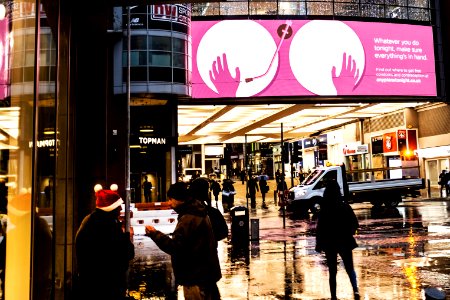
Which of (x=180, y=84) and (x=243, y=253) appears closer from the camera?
(x=243, y=253)

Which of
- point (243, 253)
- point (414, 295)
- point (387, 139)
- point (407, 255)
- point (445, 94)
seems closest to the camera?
point (414, 295)

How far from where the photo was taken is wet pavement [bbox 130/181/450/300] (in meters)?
8.80

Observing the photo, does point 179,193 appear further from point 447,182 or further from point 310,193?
point 447,182

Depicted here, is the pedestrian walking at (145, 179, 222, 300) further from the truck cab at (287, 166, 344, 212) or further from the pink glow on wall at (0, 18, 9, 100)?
the truck cab at (287, 166, 344, 212)

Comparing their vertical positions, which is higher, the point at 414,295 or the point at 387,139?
the point at 387,139

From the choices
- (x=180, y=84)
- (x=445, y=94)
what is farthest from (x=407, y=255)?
(x=445, y=94)

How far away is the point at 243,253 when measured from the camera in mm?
13328

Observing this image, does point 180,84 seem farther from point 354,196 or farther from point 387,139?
point 387,139

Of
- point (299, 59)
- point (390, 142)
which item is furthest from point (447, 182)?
point (299, 59)

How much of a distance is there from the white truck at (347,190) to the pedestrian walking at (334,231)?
16517 mm

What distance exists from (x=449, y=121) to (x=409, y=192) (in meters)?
13.6

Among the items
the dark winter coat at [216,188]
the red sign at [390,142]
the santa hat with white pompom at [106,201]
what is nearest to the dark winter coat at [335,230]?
the santa hat with white pompom at [106,201]

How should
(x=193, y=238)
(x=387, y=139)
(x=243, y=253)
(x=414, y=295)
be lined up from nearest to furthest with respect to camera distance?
(x=193, y=238) < (x=414, y=295) < (x=243, y=253) < (x=387, y=139)

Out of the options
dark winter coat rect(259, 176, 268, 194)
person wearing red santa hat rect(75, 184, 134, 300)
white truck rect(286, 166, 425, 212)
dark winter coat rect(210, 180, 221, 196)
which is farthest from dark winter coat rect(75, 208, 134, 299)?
dark winter coat rect(259, 176, 268, 194)
